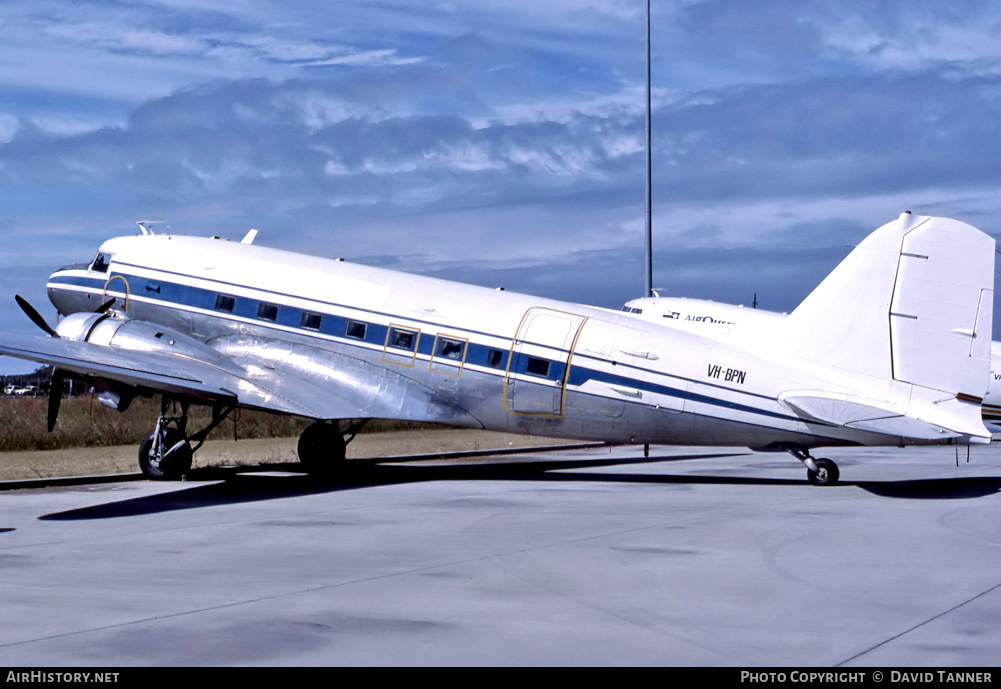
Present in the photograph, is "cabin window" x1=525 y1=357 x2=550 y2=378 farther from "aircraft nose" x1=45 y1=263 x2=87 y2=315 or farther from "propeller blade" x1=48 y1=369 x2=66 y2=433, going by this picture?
"aircraft nose" x1=45 y1=263 x2=87 y2=315

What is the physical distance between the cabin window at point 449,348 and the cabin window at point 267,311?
3.77 meters

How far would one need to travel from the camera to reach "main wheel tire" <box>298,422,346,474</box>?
24611 millimetres

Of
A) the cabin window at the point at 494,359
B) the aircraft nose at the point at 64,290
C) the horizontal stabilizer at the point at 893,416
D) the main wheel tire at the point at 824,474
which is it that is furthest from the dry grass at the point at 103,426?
the horizontal stabilizer at the point at 893,416

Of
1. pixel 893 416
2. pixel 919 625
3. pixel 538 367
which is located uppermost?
pixel 538 367

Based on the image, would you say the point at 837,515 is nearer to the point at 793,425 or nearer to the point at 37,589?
the point at 793,425

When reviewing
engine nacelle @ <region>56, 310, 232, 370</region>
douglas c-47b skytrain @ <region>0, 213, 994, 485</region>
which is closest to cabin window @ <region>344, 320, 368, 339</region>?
douglas c-47b skytrain @ <region>0, 213, 994, 485</region>

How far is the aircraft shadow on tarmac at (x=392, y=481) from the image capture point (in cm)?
1806

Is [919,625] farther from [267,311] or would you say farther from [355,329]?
[267,311]

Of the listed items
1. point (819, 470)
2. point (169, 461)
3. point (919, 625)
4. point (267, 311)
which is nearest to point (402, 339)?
point (267, 311)

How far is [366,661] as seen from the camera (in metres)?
7.77

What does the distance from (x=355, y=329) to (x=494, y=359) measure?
3.22 m

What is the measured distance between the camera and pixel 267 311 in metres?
23.6

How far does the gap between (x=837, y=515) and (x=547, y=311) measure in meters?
7.68

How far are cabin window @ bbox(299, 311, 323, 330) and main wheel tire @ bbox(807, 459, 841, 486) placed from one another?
33.9 ft
